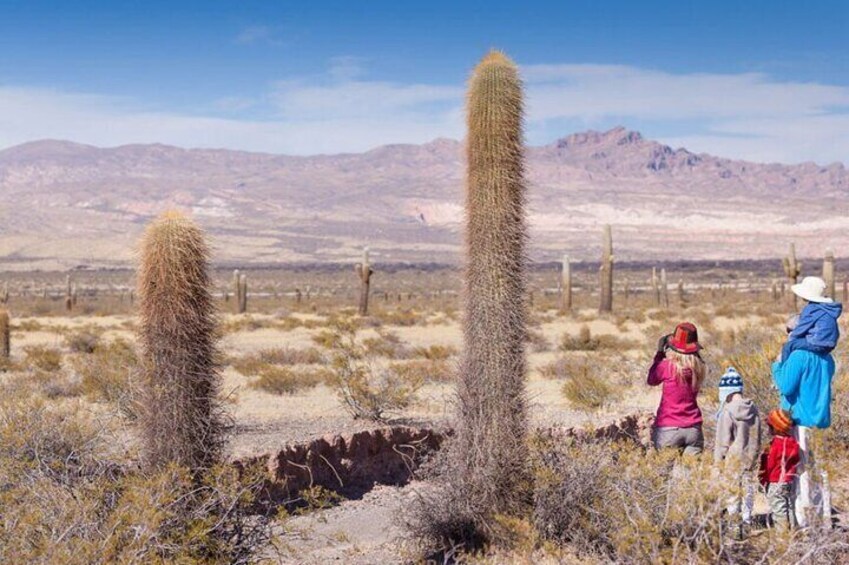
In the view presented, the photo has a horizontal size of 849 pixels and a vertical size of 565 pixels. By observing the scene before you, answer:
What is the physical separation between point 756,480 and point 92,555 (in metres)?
4.79

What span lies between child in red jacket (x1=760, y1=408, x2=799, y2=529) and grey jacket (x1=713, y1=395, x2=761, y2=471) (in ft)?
0.58

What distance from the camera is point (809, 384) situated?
7.15 meters

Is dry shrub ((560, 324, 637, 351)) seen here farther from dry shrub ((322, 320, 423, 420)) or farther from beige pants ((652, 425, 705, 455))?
beige pants ((652, 425, 705, 455))

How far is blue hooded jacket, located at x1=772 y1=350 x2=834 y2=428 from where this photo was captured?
23.3ft

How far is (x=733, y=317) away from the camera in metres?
35.8

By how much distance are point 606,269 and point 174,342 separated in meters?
27.1

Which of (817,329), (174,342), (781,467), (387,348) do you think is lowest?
(387,348)

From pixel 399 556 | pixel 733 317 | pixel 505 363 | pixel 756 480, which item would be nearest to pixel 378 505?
pixel 399 556

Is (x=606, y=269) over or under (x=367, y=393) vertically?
over

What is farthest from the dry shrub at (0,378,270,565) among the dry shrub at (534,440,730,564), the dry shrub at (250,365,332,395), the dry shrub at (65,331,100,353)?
A: the dry shrub at (65,331,100,353)

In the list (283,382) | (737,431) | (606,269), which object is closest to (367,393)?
(283,382)

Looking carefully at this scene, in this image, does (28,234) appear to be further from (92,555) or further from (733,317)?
(92,555)

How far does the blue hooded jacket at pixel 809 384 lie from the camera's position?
23.3 feet

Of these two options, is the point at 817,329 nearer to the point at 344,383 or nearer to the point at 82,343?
the point at 344,383
